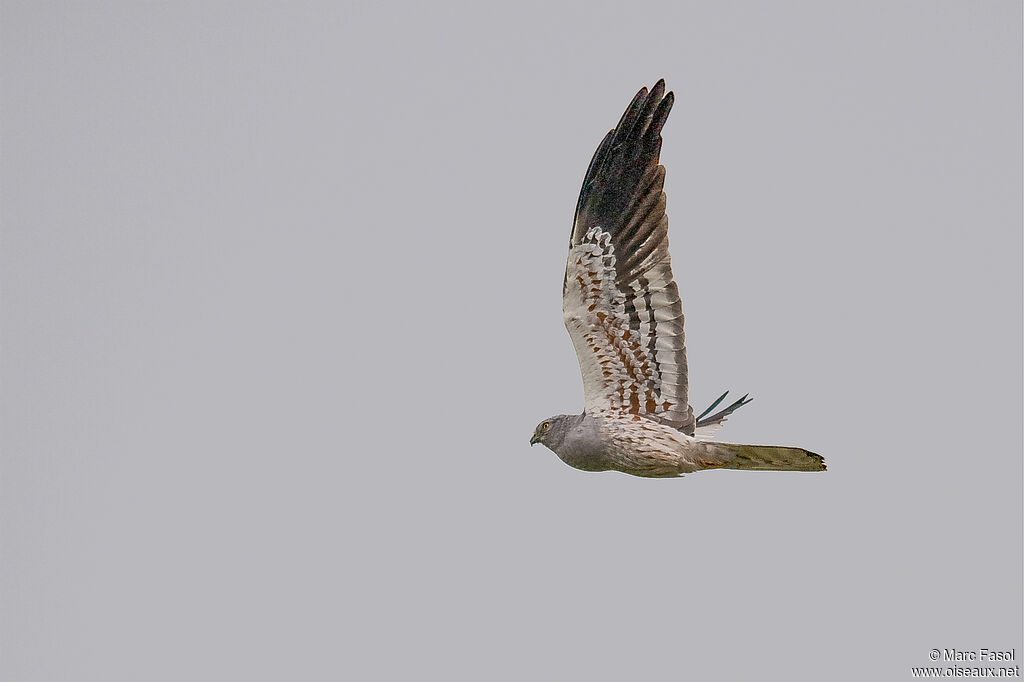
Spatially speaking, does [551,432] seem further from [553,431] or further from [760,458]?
[760,458]

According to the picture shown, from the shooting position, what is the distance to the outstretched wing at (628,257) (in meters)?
10.1

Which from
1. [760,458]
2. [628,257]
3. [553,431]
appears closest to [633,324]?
[628,257]

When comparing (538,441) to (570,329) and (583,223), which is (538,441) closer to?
(570,329)

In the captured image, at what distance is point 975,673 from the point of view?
12570mm

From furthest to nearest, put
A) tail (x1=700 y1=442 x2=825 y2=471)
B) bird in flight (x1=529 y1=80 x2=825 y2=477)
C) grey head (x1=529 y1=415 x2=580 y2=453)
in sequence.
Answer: grey head (x1=529 y1=415 x2=580 y2=453) → bird in flight (x1=529 y1=80 x2=825 y2=477) → tail (x1=700 y1=442 x2=825 y2=471)

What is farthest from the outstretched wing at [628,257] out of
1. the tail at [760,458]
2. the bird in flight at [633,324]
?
the tail at [760,458]

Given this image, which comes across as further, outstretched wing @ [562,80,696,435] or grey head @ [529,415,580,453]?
grey head @ [529,415,580,453]

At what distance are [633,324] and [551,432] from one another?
1254 mm

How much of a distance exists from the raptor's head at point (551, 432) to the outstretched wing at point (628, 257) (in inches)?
30.2

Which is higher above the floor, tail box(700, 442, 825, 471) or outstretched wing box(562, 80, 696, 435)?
outstretched wing box(562, 80, 696, 435)

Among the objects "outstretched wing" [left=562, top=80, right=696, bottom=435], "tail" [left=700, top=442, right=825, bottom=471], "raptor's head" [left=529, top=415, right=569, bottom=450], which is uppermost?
"outstretched wing" [left=562, top=80, right=696, bottom=435]

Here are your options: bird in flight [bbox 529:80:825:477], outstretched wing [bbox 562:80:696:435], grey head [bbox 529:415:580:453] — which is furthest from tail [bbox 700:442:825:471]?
grey head [bbox 529:415:580:453]

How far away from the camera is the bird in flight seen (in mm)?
10133

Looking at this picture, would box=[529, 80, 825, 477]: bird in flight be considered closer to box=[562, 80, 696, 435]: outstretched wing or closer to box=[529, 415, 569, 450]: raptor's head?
box=[562, 80, 696, 435]: outstretched wing
